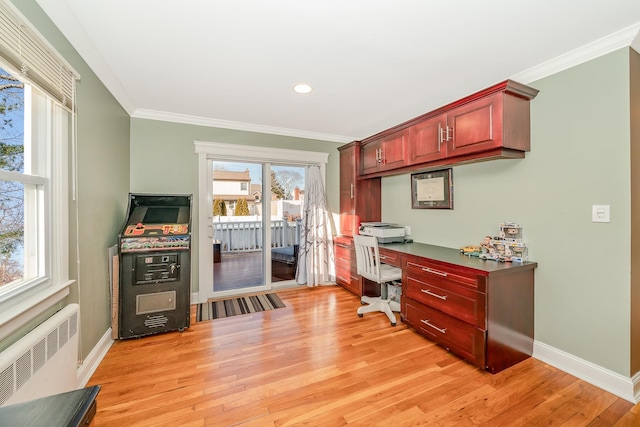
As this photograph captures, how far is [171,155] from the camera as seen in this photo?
3.33m

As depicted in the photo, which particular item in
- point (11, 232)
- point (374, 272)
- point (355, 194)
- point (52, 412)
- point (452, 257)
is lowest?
point (374, 272)

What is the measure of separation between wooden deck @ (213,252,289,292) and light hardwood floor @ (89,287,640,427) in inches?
50.6

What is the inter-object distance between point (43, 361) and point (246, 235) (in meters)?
2.75

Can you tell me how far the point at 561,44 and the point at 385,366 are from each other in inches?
107

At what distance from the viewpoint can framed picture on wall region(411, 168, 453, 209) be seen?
3.00 meters

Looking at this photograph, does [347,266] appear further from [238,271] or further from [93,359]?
[93,359]

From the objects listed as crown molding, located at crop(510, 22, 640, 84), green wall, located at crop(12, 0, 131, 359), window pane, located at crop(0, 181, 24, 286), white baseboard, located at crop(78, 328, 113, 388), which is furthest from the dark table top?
crown molding, located at crop(510, 22, 640, 84)

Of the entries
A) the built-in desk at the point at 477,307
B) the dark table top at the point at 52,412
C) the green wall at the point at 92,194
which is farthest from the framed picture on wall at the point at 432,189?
the green wall at the point at 92,194

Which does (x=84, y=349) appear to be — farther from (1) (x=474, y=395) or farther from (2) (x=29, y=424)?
(1) (x=474, y=395)

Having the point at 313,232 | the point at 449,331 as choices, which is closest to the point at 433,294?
the point at 449,331

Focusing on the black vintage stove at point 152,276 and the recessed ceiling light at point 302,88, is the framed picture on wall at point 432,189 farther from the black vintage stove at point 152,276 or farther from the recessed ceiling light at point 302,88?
the black vintage stove at point 152,276

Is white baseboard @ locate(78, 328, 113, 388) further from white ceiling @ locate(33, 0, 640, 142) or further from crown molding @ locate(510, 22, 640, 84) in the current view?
crown molding @ locate(510, 22, 640, 84)

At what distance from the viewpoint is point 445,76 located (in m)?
2.37

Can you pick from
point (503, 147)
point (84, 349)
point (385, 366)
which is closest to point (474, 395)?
point (385, 366)
